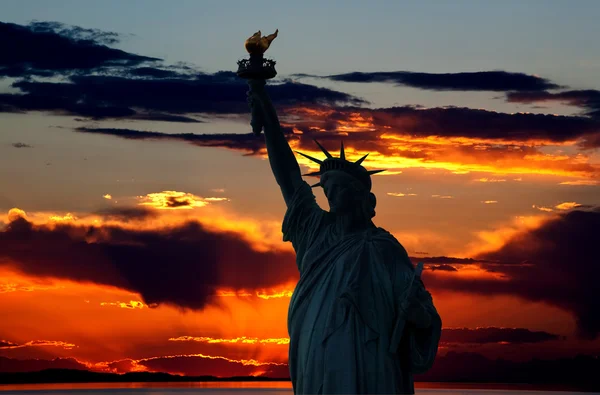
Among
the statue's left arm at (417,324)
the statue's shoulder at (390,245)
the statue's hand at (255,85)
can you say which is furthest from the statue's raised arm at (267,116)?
the statue's left arm at (417,324)

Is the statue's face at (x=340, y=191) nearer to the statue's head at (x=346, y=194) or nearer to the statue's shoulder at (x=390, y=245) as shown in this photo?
the statue's head at (x=346, y=194)

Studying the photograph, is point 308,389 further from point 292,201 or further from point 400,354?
point 292,201

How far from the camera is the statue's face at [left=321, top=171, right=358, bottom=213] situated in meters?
19.8

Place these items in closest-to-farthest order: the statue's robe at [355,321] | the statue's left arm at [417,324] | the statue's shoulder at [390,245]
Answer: the statue's left arm at [417,324] → the statue's robe at [355,321] → the statue's shoulder at [390,245]

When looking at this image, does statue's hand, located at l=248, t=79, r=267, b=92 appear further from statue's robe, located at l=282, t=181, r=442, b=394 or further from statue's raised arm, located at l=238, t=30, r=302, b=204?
statue's robe, located at l=282, t=181, r=442, b=394

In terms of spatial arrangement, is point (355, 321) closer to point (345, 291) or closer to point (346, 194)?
point (345, 291)

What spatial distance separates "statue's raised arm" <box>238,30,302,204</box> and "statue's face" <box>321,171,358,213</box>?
2.30ft

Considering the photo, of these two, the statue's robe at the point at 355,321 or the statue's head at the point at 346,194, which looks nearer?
the statue's robe at the point at 355,321

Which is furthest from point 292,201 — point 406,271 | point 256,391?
point 256,391

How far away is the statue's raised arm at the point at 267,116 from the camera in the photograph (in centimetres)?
1998

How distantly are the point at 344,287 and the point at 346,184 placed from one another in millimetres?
1541

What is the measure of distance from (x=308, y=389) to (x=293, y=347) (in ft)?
2.51

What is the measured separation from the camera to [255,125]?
20234mm

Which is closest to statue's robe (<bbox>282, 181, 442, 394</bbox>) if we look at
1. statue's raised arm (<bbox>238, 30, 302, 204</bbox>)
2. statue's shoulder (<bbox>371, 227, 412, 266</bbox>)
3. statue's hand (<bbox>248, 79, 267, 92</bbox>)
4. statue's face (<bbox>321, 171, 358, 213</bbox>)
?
statue's shoulder (<bbox>371, 227, 412, 266</bbox>)
